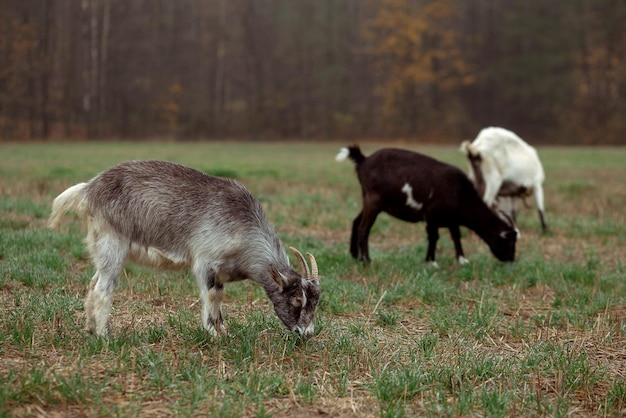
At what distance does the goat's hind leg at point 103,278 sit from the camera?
16.6 ft

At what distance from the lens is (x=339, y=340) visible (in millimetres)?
5215

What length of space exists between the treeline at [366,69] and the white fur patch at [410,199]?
117ft

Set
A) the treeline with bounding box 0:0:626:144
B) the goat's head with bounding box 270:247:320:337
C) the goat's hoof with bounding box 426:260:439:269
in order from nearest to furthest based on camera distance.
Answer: the goat's head with bounding box 270:247:320:337
the goat's hoof with bounding box 426:260:439:269
the treeline with bounding box 0:0:626:144

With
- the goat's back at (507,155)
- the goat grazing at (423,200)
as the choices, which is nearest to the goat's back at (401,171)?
the goat grazing at (423,200)

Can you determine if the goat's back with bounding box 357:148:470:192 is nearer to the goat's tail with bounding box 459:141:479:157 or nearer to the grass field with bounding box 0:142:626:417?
the grass field with bounding box 0:142:626:417

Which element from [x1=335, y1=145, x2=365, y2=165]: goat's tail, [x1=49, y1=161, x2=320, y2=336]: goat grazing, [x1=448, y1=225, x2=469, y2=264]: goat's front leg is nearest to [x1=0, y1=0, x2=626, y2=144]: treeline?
[x1=335, y1=145, x2=365, y2=165]: goat's tail

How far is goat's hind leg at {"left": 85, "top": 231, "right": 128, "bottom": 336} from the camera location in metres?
5.07

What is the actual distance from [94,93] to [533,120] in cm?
2848

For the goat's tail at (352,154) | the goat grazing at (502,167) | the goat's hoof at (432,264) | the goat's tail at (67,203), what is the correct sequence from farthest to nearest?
the goat grazing at (502,167) < the goat's tail at (352,154) < the goat's hoof at (432,264) < the goat's tail at (67,203)

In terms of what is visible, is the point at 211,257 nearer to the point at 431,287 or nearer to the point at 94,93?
the point at 431,287

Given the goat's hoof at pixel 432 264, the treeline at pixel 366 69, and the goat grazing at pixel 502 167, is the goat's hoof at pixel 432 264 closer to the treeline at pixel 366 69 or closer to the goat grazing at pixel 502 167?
the goat grazing at pixel 502 167

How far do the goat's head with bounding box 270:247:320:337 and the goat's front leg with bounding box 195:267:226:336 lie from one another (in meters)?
0.44

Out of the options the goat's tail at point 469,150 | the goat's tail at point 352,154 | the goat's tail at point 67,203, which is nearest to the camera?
the goat's tail at point 67,203

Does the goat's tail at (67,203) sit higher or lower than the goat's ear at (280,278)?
higher
